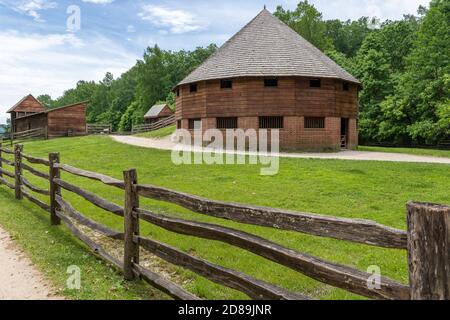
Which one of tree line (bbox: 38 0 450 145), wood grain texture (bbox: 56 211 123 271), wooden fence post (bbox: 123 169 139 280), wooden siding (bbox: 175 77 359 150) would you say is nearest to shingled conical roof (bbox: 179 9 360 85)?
wooden siding (bbox: 175 77 359 150)

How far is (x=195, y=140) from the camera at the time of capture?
26.2m

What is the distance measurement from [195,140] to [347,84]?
11479 mm

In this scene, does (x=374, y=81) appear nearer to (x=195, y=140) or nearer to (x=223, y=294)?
(x=195, y=140)

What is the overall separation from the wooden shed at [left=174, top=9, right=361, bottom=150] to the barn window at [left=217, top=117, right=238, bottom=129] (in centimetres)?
7

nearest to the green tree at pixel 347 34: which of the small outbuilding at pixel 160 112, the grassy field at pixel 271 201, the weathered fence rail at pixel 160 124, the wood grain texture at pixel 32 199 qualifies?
the small outbuilding at pixel 160 112

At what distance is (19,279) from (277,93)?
2014cm

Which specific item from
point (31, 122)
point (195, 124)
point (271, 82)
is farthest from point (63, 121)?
point (271, 82)

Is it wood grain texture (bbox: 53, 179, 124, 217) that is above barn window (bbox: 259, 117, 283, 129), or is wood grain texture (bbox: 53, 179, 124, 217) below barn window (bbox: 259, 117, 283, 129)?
below

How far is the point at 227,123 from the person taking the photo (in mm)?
24609

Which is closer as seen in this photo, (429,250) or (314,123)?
(429,250)

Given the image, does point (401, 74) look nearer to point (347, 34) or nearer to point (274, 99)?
point (274, 99)

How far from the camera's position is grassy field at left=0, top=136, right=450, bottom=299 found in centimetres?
538

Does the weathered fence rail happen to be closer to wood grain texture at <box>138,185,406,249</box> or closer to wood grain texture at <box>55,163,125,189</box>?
wood grain texture at <box>55,163,125,189</box>

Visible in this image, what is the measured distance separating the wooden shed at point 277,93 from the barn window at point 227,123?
7 cm
